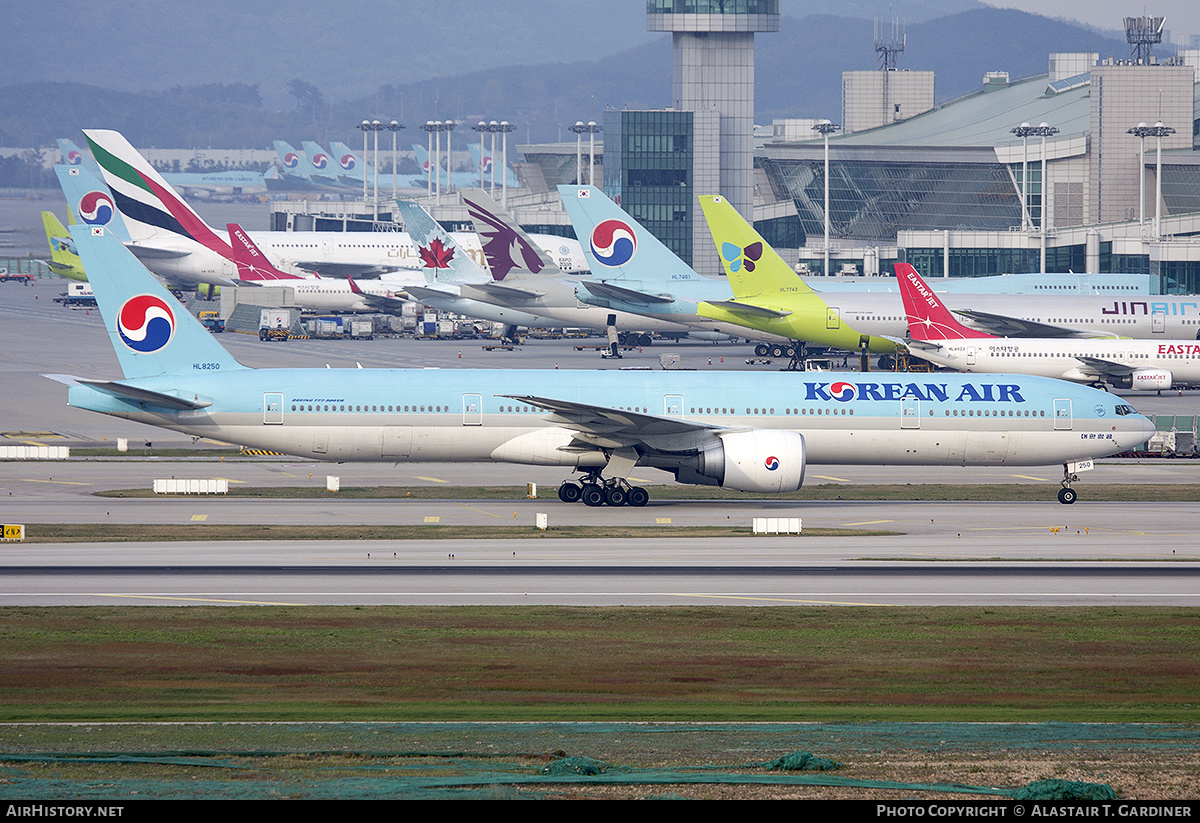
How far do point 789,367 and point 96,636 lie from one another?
65.5m

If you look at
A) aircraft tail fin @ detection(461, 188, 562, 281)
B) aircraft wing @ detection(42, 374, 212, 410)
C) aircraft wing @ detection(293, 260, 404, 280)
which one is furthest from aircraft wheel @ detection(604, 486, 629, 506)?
aircraft wing @ detection(293, 260, 404, 280)

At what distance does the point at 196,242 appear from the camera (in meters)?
119

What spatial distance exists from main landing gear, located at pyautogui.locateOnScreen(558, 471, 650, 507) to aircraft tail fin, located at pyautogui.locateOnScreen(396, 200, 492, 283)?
56.4m

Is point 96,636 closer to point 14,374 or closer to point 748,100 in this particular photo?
point 14,374

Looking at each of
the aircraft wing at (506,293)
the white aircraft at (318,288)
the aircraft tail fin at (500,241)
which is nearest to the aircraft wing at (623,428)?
the aircraft wing at (506,293)

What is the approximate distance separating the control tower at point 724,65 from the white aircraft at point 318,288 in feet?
164

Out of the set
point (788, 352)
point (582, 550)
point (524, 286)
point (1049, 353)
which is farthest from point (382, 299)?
point (582, 550)

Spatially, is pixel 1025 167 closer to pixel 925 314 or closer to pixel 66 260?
pixel 925 314

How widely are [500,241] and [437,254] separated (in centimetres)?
1314

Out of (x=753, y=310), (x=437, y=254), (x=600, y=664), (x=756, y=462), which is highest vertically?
(x=437, y=254)

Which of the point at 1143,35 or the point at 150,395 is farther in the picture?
the point at 1143,35

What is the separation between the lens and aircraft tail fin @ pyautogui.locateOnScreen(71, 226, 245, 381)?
42.3 meters

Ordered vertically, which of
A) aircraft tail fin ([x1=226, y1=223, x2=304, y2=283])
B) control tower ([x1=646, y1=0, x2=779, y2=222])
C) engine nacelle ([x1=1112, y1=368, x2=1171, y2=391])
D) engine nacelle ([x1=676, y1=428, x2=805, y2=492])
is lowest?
engine nacelle ([x1=676, y1=428, x2=805, y2=492])

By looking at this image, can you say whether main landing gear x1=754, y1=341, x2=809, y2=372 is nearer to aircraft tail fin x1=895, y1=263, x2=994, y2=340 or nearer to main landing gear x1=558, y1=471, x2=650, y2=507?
aircraft tail fin x1=895, y1=263, x2=994, y2=340
